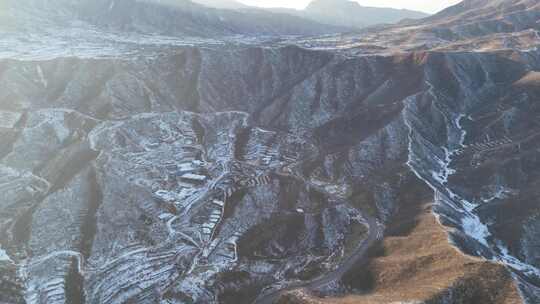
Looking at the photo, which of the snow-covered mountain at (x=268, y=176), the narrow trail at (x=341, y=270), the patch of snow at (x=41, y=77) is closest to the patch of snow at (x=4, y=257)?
the snow-covered mountain at (x=268, y=176)

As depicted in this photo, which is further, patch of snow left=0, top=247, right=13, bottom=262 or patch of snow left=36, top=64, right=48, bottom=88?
patch of snow left=36, top=64, right=48, bottom=88

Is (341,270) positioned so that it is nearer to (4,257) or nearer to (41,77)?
→ (4,257)

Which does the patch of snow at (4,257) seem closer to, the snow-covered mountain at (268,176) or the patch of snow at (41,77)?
the snow-covered mountain at (268,176)

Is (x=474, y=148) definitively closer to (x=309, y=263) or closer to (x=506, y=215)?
(x=506, y=215)

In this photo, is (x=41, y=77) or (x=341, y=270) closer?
(x=341, y=270)

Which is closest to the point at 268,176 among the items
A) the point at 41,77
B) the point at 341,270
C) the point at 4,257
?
the point at 341,270

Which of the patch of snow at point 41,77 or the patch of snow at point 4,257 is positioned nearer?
the patch of snow at point 4,257

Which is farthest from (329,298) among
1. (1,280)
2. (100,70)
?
(100,70)

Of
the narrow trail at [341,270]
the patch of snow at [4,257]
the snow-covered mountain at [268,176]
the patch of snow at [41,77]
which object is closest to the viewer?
the narrow trail at [341,270]

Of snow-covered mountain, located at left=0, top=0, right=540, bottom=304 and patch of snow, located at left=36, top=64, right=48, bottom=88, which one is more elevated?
patch of snow, located at left=36, top=64, right=48, bottom=88

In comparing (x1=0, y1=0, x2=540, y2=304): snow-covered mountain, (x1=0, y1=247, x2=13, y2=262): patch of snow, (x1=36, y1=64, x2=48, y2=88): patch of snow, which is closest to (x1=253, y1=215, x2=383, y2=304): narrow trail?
(x1=0, y1=0, x2=540, y2=304): snow-covered mountain

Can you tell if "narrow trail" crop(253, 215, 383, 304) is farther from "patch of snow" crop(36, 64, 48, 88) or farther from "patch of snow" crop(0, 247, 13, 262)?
"patch of snow" crop(36, 64, 48, 88)
